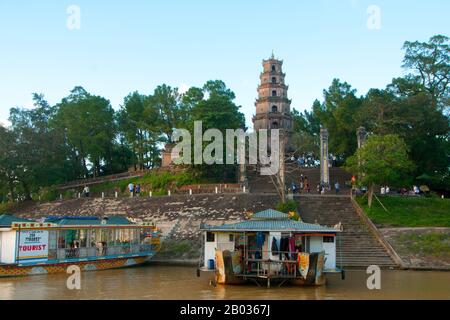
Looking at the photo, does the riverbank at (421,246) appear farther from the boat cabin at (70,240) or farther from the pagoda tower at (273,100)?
the pagoda tower at (273,100)

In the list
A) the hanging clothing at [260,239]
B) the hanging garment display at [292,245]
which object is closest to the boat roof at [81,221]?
the hanging clothing at [260,239]

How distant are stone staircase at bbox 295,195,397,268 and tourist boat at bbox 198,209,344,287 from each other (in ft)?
13.1

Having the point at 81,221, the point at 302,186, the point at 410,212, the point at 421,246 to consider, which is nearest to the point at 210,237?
the point at 81,221

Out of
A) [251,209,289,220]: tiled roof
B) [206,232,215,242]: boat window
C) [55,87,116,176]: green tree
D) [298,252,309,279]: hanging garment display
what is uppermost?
[55,87,116,176]: green tree

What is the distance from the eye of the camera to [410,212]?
32906 mm

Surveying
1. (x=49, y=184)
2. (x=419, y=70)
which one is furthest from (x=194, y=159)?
(x=419, y=70)

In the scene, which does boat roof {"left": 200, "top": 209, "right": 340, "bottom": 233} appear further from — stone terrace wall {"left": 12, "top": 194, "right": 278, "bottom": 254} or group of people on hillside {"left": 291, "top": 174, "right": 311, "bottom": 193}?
group of people on hillside {"left": 291, "top": 174, "right": 311, "bottom": 193}

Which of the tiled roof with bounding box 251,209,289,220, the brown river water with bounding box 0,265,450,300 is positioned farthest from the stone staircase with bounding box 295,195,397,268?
the tiled roof with bounding box 251,209,289,220

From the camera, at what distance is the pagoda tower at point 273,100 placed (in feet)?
180

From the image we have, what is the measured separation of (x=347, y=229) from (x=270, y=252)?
11.7 meters

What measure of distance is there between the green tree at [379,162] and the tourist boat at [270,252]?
41.5 ft

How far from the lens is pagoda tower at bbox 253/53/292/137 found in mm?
54781

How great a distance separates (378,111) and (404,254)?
1927 cm
